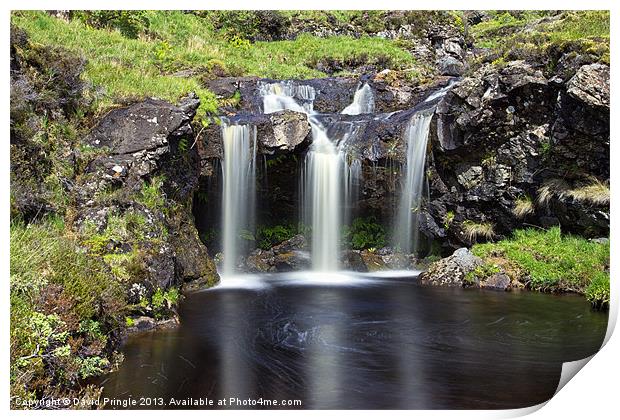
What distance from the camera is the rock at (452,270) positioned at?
8.97 m

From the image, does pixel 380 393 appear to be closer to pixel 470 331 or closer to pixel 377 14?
pixel 470 331

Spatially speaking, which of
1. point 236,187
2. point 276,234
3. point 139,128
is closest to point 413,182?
point 276,234

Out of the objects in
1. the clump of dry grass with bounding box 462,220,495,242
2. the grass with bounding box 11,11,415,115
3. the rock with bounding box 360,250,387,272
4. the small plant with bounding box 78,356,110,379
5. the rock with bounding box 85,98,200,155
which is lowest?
the rock with bounding box 360,250,387,272

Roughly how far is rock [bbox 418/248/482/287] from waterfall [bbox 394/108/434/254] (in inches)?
79.0

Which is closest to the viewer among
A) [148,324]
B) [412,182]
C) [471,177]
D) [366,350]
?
[366,350]

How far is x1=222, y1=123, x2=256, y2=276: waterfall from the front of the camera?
34.3ft

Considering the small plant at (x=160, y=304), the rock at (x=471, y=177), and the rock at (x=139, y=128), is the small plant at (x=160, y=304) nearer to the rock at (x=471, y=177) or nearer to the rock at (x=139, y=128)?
the rock at (x=139, y=128)

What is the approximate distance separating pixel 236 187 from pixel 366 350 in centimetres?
616

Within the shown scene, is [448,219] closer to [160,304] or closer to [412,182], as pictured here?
[412,182]

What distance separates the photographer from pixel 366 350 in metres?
5.18

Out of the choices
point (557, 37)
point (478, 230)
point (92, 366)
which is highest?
point (557, 37)

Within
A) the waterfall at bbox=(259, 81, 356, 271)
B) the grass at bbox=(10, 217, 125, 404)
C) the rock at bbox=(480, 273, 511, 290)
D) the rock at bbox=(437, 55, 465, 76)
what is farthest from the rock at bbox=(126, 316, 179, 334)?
the rock at bbox=(437, 55, 465, 76)

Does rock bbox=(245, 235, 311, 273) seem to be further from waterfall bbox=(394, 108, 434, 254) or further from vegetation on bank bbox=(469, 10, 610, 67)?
vegetation on bank bbox=(469, 10, 610, 67)

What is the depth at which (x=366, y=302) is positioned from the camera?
24.9 ft
